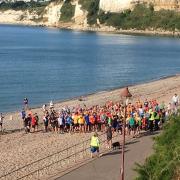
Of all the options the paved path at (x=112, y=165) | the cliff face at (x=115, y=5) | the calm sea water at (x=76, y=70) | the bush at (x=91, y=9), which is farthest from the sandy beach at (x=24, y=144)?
the bush at (x=91, y=9)

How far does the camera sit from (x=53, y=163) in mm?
19234

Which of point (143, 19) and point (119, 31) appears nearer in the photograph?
point (143, 19)

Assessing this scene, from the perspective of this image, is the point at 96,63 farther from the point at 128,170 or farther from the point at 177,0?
the point at 177,0

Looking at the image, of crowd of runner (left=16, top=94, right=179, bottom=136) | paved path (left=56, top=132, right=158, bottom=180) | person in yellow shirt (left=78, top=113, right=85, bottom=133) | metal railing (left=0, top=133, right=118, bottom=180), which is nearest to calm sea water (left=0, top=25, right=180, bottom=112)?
crowd of runner (left=16, top=94, right=179, bottom=136)

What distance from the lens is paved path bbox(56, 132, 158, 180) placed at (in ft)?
56.7

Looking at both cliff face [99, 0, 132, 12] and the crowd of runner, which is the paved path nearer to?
the crowd of runner

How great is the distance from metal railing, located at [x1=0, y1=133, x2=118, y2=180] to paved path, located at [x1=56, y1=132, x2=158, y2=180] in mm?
859

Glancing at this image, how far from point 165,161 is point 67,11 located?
17552 centimetres

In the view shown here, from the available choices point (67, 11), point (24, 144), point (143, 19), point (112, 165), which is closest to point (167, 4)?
point (143, 19)

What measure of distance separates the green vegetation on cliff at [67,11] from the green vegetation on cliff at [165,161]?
17026 centimetres

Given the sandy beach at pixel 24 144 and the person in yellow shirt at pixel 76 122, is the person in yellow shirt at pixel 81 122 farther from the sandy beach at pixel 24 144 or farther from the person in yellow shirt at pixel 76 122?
the sandy beach at pixel 24 144

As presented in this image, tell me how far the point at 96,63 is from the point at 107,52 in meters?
20.0

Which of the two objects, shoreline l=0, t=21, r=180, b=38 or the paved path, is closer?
the paved path

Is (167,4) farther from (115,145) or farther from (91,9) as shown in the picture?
(115,145)
